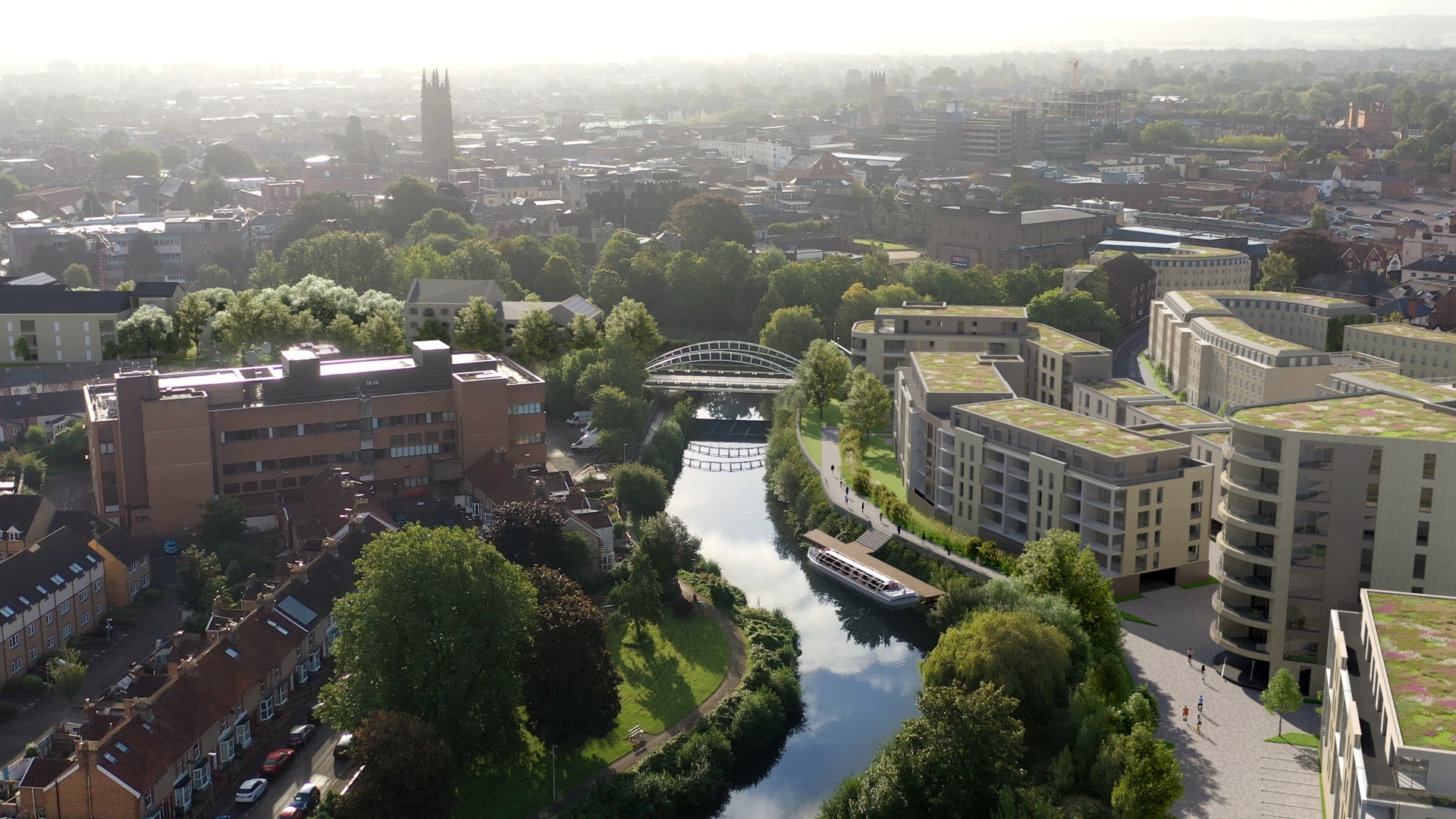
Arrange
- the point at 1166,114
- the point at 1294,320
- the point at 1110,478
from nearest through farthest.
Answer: the point at 1110,478, the point at 1294,320, the point at 1166,114

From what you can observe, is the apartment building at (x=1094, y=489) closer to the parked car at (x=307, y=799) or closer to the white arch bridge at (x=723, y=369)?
the white arch bridge at (x=723, y=369)

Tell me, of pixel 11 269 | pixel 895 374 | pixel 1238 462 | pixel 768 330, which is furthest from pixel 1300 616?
pixel 11 269

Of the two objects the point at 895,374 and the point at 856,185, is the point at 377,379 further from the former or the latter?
the point at 856,185

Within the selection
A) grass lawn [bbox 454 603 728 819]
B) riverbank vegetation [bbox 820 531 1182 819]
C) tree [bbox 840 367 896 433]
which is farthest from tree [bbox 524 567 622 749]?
tree [bbox 840 367 896 433]

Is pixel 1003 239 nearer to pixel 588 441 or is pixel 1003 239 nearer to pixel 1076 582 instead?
pixel 588 441

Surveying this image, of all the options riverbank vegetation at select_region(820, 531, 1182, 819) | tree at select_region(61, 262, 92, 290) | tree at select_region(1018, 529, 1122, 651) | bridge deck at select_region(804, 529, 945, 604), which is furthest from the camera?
tree at select_region(61, 262, 92, 290)

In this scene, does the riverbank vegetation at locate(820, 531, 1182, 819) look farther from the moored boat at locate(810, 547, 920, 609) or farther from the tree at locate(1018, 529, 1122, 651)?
the moored boat at locate(810, 547, 920, 609)

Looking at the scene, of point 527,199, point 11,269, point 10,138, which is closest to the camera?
point 11,269
